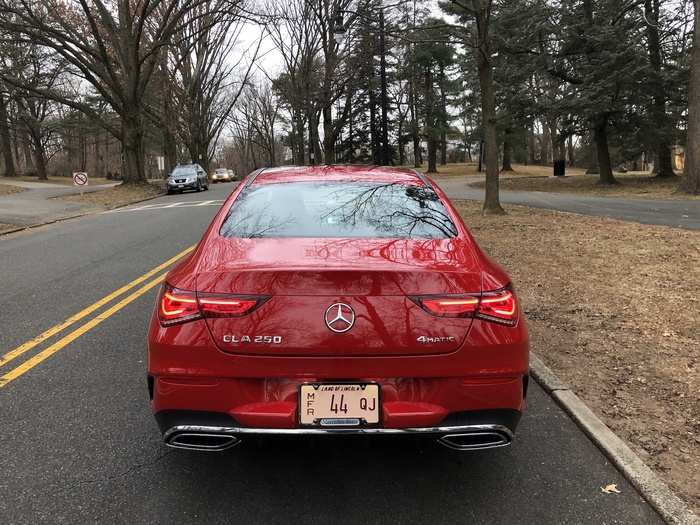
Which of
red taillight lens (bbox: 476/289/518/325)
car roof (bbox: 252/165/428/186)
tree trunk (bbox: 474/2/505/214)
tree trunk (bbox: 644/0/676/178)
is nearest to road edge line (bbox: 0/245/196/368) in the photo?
car roof (bbox: 252/165/428/186)

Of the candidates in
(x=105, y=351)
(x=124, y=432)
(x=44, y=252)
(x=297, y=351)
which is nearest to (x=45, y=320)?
(x=105, y=351)

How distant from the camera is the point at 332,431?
2.52 m

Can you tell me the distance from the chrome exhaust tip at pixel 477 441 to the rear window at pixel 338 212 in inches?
41.9

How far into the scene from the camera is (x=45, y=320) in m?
5.75

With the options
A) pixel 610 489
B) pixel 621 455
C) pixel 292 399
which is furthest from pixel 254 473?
pixel 621 455

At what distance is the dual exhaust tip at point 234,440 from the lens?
259 cm

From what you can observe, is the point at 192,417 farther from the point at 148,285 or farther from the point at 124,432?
the point at 148,285

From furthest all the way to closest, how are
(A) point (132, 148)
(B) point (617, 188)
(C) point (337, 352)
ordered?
(A) point (132, 148) < (B) point (617, 188) < (C) point (337, 352)

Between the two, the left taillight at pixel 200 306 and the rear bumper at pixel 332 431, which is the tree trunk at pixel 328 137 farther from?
the rear bumper at pixel 332 431

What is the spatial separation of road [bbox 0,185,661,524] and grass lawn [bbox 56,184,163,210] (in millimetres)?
17904

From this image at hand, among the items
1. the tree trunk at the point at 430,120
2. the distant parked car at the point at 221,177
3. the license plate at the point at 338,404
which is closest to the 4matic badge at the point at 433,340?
the license plate at the point at 338,404

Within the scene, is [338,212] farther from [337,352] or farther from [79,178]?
[79,178]

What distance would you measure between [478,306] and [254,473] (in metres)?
1.51

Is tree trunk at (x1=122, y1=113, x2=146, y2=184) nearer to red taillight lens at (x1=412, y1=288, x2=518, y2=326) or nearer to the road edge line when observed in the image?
the road edge line
